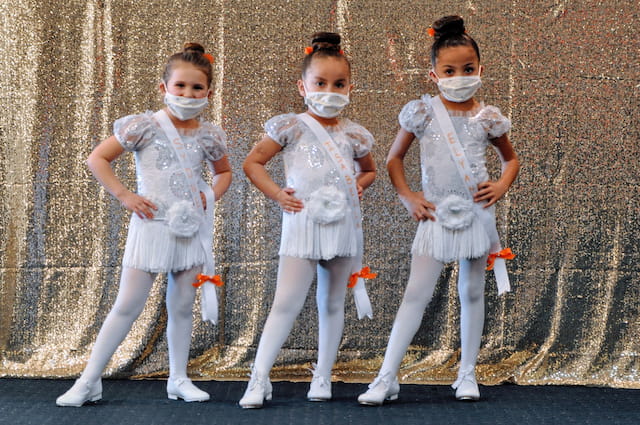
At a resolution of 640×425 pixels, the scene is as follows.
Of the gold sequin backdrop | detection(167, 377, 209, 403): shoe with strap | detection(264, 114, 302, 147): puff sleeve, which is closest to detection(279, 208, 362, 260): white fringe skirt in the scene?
detection(264, 114, 302, 147): puff sleeve

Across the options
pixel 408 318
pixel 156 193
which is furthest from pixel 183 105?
pixel 408 318

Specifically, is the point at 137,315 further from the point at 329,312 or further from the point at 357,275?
the point at 357,275

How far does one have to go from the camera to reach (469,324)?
2.70 m

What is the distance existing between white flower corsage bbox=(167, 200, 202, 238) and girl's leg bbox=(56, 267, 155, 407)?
0.18m

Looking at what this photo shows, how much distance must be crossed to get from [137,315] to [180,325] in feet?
0.47

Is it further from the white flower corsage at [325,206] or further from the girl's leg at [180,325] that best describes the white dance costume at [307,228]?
the girl's leg at [180,325]

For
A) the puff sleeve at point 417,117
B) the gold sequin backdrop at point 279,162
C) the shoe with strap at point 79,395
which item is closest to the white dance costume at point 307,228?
the puff sleeve at point 417,117

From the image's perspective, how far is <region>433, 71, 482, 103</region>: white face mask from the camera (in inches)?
100

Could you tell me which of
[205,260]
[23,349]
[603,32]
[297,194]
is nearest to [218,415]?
[205,260]

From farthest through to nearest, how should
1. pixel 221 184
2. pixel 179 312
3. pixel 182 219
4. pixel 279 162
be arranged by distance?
pixel 279 162, pixel 221 184, pixel 179 312, pixel 182 219

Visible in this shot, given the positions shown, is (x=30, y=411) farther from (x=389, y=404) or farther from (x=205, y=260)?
(x=389, y=404)

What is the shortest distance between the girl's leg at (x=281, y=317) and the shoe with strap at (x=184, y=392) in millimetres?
180

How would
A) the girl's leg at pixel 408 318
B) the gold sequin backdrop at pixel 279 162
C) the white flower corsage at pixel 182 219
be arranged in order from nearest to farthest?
the white flower corsage at pixel 182 219 → the girl's leg at pixel 408 318 → the gold sequin backdrop at pixel 279 162

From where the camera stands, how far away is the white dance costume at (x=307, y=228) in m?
2.52
